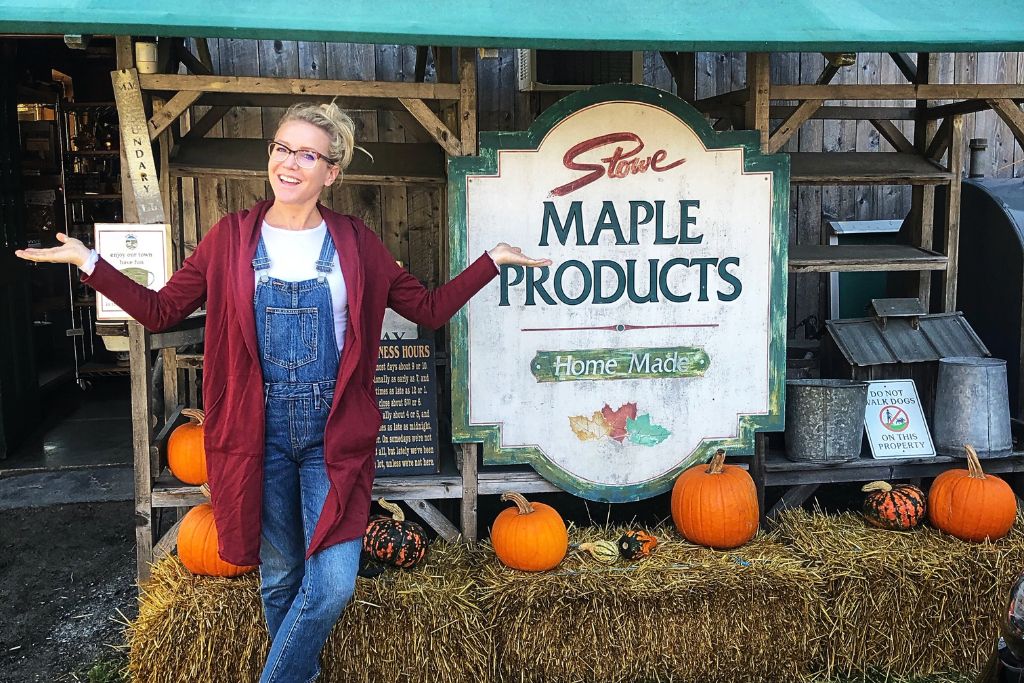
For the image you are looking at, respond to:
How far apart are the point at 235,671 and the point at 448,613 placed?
0.93 meters

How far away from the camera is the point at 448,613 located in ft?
13.2

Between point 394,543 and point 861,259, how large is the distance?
289 centimetres

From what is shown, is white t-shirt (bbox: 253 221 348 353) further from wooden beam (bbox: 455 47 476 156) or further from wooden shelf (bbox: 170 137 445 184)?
wooden shelf (bbox: 170 137 445 184)

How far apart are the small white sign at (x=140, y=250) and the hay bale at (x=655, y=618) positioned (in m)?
1.95

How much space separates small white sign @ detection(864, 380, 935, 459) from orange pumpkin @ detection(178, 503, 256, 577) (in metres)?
3.22

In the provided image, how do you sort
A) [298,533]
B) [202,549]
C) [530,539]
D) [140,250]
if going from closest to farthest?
[298,533]
[140,250]
[202,549]
[530,539]

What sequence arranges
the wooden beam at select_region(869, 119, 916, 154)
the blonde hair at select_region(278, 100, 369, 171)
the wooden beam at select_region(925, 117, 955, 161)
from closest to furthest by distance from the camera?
1. the blonde hair at select_region(278, 100, 369, 171)
2. the wooden beam at select_region(925, 117, 955, 161)
3. the wooden beam at select_region(869, 119, 916, 154)

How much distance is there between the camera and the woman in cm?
313

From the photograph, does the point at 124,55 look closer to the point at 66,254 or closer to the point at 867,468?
the point at 66,254

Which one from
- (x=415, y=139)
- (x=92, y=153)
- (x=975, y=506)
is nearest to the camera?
(x=975, y=506)

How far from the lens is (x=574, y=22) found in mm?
3709

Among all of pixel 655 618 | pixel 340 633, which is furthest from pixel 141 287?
pixel 655 618

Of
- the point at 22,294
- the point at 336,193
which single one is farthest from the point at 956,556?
the point at 22,294

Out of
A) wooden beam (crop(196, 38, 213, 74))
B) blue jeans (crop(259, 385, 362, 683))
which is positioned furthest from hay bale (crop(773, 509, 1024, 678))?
wooden beam (crop(196, 38, 213, 74))
